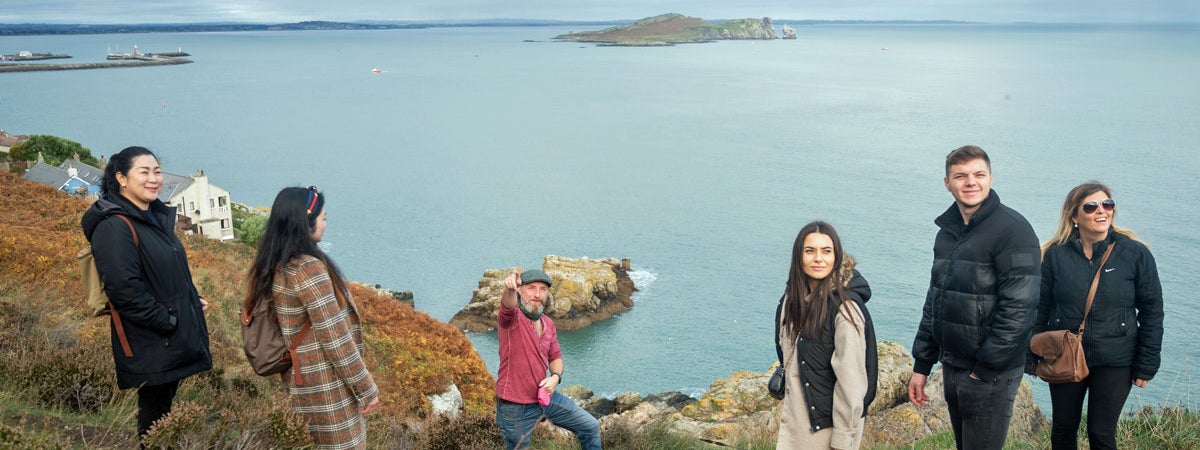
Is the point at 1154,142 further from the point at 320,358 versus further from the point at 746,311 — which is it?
the point at 320,358

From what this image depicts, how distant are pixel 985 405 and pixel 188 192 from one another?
115 ft

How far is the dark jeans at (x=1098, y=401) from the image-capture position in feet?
14.9

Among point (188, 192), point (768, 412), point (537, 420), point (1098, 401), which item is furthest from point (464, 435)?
point (188, 192)

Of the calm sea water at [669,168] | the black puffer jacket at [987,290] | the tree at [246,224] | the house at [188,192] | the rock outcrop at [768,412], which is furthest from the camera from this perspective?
the calm sea water at [669,168]

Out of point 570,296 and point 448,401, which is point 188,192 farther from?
point 448,401

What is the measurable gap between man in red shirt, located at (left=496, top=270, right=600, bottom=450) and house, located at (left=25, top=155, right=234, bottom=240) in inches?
1241

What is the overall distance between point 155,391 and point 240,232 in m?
33.7

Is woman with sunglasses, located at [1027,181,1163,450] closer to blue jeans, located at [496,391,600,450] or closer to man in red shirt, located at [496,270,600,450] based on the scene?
blue jeans, located at [496,391,600,450]

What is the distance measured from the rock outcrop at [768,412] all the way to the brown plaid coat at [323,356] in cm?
224

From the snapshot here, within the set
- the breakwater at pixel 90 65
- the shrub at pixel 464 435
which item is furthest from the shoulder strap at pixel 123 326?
the breakwater at pixel 90 65

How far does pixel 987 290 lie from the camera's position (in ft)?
13.6

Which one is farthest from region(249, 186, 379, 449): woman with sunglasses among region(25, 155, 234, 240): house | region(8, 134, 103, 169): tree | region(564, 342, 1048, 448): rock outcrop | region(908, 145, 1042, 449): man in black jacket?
region(8, 134, 103, 169): tree

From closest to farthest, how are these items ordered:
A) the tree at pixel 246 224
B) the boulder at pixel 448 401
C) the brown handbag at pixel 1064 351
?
the brown handbag at pixel 1064 351, the boulder at pixel 448 401, the tree at pixel 246 224

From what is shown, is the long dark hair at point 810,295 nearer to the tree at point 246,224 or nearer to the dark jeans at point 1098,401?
the dark jeans at point 1098,401
